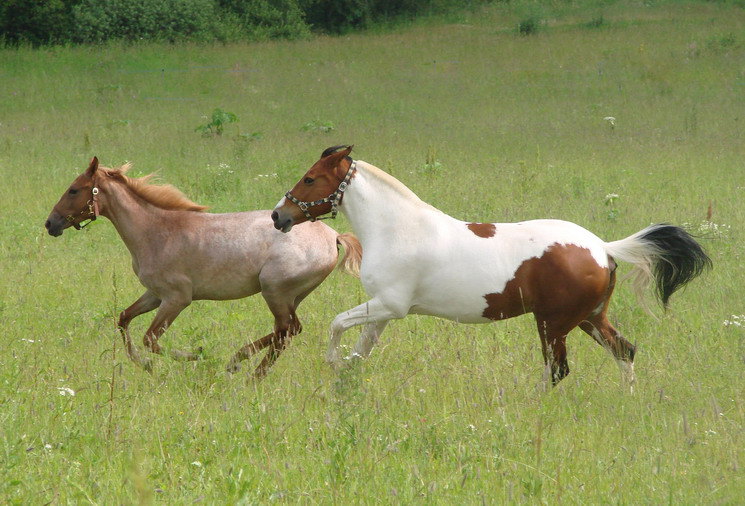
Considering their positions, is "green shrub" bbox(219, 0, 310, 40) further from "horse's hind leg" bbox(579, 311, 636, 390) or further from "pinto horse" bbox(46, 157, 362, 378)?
"horse's hind leg" bbox(579, 311, 636, 390)

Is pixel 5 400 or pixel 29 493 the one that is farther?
pixel 5 400

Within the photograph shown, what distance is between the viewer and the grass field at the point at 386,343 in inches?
180

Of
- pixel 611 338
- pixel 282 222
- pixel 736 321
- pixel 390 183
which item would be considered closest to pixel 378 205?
pixel 390 183

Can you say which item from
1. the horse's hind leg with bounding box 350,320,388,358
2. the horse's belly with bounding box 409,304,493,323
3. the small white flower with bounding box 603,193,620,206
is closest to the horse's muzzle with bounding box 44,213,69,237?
the horse's hind leg with bounding box 350,320,388,358

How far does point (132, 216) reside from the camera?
289 inches

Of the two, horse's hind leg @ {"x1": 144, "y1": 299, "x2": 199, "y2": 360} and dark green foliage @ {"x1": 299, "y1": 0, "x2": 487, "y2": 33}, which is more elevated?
horse's hind leg @ {"x1": 144, "y1": 299, "x2": 199, "y2": 360}

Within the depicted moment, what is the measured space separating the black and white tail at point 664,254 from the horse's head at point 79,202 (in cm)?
394

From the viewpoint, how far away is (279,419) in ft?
17.7

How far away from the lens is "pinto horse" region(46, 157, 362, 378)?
715cm

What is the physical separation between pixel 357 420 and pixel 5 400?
2.08 meters

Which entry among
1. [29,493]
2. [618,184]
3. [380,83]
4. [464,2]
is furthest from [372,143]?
[464,2]

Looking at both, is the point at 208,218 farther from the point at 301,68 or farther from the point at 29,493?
the point at 301,68

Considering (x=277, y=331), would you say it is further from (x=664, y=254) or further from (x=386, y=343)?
(x=664, y=254)

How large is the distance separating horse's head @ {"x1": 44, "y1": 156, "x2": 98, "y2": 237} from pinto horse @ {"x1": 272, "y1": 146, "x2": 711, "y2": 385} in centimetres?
176
